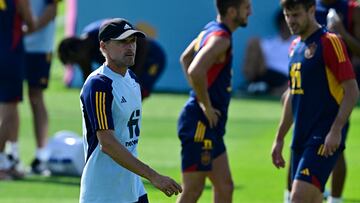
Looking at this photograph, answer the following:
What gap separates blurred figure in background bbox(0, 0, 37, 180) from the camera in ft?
40.7

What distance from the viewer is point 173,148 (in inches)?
581

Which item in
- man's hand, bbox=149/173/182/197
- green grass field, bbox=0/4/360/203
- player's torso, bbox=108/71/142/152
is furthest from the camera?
green grass field, bbox=0/4/360/203

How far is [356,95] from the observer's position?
8.48 m

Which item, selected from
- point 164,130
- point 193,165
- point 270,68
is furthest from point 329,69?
point 270,68

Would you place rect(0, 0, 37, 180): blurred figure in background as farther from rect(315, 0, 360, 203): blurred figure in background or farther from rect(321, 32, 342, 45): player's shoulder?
rect(321, 32, 342, 45): player's shoulder

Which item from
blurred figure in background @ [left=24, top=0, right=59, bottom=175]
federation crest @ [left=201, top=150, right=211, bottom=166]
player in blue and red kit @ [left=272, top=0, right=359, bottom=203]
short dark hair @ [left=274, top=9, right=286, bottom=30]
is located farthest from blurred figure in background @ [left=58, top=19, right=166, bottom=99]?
short dark hair @ [left=274, top=9, right=286, bottom=30]

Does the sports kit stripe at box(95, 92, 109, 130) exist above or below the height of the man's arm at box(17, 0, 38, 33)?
above

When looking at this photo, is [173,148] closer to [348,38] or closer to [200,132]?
[348,38]

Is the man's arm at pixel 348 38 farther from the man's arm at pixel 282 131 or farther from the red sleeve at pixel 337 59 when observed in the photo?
the red sleeve at pixel 337 59

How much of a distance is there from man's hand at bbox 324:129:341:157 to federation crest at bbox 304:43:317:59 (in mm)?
620

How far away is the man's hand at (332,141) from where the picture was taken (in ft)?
27.4

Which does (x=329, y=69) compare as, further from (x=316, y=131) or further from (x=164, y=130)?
(x=164, y=130)

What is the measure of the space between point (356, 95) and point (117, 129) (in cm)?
211

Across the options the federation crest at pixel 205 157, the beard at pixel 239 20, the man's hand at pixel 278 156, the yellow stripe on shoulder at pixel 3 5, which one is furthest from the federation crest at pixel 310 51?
the yellow stripe on shoulder at pixel 3 5
